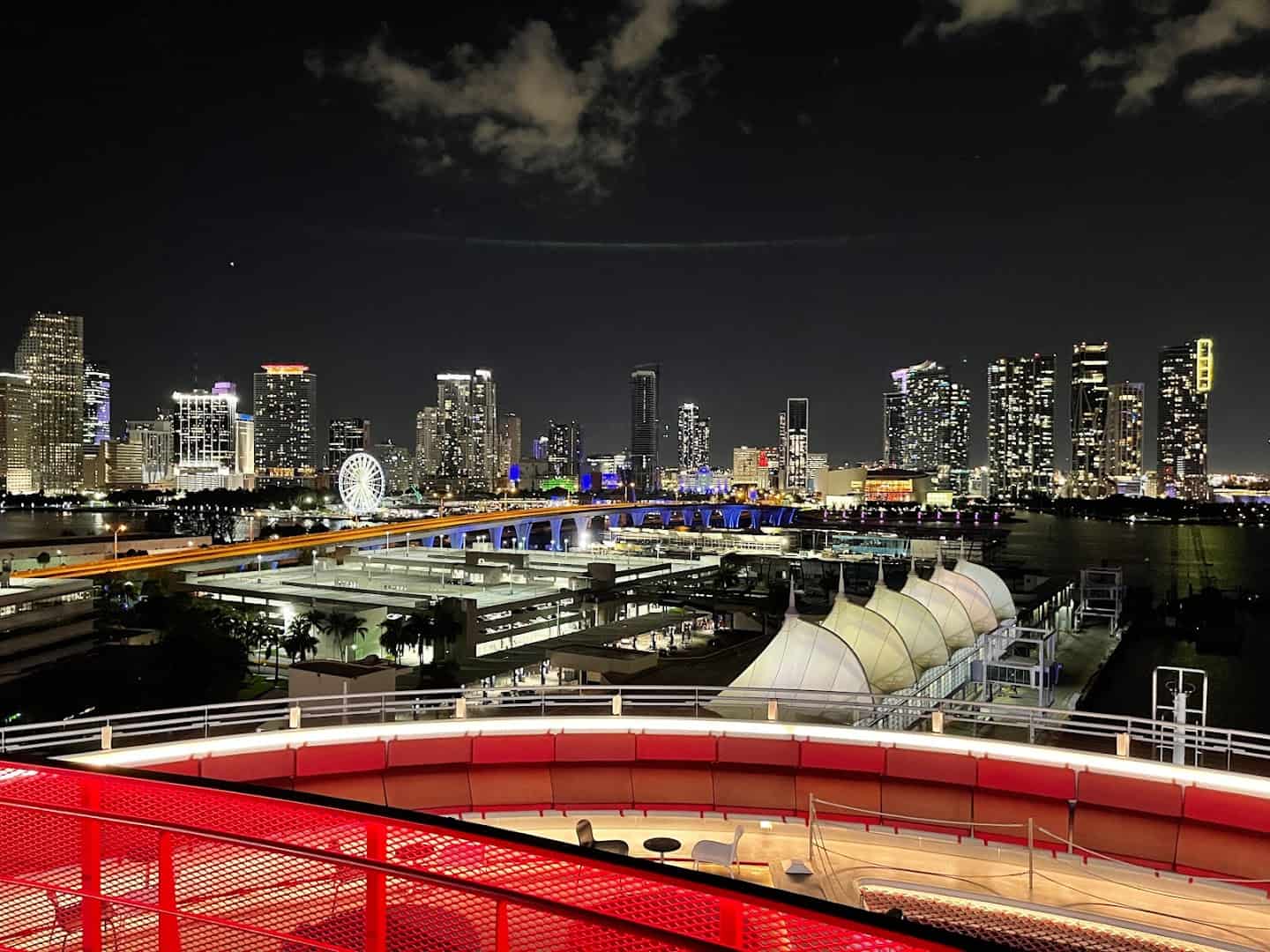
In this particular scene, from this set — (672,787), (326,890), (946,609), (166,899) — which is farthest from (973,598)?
(166,899)

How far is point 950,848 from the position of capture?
1023 centimetres

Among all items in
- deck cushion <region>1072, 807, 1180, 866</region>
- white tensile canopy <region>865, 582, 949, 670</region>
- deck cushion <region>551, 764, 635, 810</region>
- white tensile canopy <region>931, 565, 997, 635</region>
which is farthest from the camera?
white tensile canopy <region>931, 565, 997, 635</region>

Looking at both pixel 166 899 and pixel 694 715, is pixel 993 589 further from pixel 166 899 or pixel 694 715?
pixel 166 899

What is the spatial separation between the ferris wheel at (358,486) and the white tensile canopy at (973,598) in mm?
53122

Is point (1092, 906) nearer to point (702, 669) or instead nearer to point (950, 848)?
point (950, 848)

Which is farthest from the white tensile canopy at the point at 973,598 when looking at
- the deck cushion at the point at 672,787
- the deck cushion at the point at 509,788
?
the deck cushion at the point at 509,788

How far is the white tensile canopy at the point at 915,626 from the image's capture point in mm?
24812

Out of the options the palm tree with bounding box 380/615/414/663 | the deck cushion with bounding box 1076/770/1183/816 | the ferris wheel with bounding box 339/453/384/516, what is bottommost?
the palm tree with bounding box 380/615/414/663

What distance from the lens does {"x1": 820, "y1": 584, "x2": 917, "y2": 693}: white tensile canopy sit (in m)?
21.5

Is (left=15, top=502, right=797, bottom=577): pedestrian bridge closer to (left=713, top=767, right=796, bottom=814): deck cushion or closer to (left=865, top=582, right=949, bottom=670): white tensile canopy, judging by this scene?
(left=865, top=582, right=949, bottom=670): white tensile canopy

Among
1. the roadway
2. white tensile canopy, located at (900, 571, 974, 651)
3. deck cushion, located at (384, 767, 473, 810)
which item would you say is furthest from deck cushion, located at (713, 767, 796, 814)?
the roadway

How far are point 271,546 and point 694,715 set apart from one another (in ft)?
174

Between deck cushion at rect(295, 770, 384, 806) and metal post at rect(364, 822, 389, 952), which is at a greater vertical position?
metal post at rect(364, 822, 389, 952)

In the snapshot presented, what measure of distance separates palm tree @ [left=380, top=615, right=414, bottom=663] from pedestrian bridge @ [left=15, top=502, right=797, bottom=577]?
1930 centimetres
